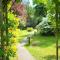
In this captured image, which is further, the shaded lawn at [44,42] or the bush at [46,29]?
the bush at [46,29]

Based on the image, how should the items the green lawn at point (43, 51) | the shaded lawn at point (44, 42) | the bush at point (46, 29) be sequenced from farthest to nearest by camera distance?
the bush at point (46, 29), the shaded lawn at point (44, 42), the green lawn at point (43, 51)

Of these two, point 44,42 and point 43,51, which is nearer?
point 43,51

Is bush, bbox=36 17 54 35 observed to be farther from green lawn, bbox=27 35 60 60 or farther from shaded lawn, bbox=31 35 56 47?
green lawn, bbox=27 35 60 60

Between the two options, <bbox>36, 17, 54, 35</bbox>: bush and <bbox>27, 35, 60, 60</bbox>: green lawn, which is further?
<bbox>36, 17, 54, 35</bbox>: bush

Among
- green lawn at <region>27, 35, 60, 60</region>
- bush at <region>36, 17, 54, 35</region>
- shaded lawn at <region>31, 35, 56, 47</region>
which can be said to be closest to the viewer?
green lawn at <region>27, 35, 60, 60</region>

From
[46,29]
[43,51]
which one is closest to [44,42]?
[43,51]

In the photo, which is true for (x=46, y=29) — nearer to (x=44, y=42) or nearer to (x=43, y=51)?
(x=44, y=42)

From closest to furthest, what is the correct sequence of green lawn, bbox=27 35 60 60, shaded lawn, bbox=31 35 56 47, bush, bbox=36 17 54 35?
green lawn, bbox=27 35 60 60 < shaded lawn, bbox=31 35 56 47 < bush, bbox=36 17 54 35

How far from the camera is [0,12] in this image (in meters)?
8.66

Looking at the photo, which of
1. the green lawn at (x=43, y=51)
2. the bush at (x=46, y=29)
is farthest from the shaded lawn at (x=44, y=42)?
the bush at (x=46, y=29)

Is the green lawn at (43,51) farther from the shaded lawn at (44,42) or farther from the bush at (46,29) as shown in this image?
the bush at (46,29)

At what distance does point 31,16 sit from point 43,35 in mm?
20990

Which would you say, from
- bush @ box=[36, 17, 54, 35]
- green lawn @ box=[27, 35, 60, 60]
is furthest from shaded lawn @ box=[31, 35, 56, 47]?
bush @ box=[36, 17, 54, 35]

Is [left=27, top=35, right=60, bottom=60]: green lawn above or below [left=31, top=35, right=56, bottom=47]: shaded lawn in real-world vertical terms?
above
